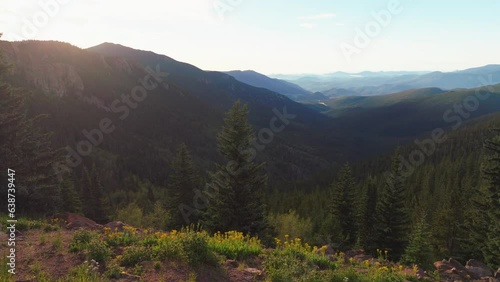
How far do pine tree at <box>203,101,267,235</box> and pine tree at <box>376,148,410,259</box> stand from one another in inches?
587

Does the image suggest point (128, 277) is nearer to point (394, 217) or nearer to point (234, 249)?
point (234, 249)

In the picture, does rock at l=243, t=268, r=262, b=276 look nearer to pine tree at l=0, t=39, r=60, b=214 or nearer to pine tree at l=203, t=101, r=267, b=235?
pine tree at l=0, t=39, r=60, b=214

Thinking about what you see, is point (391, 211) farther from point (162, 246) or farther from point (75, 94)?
point (75, 94)

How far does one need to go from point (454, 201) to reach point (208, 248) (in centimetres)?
4518

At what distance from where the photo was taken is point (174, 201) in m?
33.8

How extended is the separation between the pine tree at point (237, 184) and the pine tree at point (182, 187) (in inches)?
353

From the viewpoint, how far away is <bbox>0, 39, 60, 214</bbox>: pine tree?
58.1ft

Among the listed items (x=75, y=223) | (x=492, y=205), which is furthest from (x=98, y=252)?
(x=492, y=205)

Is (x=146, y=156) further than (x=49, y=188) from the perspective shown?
Yes

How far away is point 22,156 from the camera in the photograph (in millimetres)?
20016

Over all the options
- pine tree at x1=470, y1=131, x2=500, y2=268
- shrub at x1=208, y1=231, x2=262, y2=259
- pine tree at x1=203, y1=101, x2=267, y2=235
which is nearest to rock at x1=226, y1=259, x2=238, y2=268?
shrub at x1=208, y1=231, x2=262, y2=259

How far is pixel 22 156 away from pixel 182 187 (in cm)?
1638

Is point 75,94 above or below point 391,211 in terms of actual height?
above

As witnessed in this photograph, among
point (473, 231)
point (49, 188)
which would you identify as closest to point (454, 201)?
point (473, 231)
